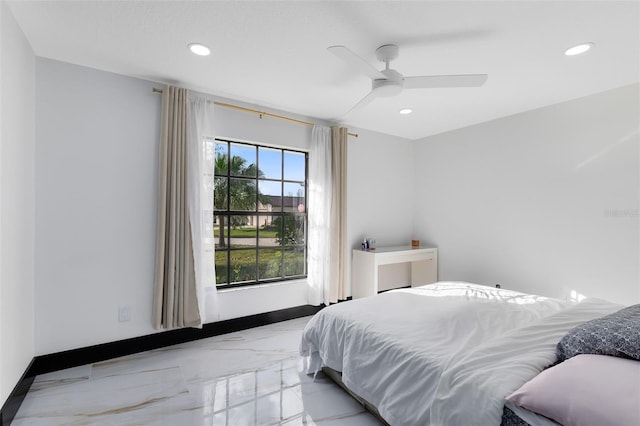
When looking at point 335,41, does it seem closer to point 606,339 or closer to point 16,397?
point 606,339

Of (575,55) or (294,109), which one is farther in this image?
(294,109)

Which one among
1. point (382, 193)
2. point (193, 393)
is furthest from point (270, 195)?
point (193, 393)

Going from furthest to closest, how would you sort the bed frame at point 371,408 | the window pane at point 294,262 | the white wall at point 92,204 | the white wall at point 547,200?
the window pane at point 294,262, the white wall at point 547,200, the white wall at point 92,204, the bed frame at point 371,408

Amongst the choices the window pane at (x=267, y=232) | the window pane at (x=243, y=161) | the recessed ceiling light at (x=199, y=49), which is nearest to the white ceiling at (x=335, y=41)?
the recessed ceiling light at (x=199, y=49)

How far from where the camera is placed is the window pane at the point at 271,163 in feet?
11.6

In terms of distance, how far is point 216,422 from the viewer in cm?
176

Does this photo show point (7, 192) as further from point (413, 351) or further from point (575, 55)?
point (575, 55)

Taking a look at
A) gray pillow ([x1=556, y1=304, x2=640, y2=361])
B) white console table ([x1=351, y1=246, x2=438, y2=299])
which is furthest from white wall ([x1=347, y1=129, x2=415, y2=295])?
gray pillow ([x1=556, y1=304, x2=640, y2=361])

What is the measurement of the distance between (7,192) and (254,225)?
1994 millimetres

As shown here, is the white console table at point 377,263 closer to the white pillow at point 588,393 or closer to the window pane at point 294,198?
the window pane at point 294,198

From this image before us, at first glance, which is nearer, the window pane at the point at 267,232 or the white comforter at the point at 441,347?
the white comforter at the point at 441,347

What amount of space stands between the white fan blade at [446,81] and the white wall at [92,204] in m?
2.19

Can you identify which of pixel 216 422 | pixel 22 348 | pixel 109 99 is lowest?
pixel 216 422

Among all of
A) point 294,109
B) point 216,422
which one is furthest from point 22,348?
point 294,109
